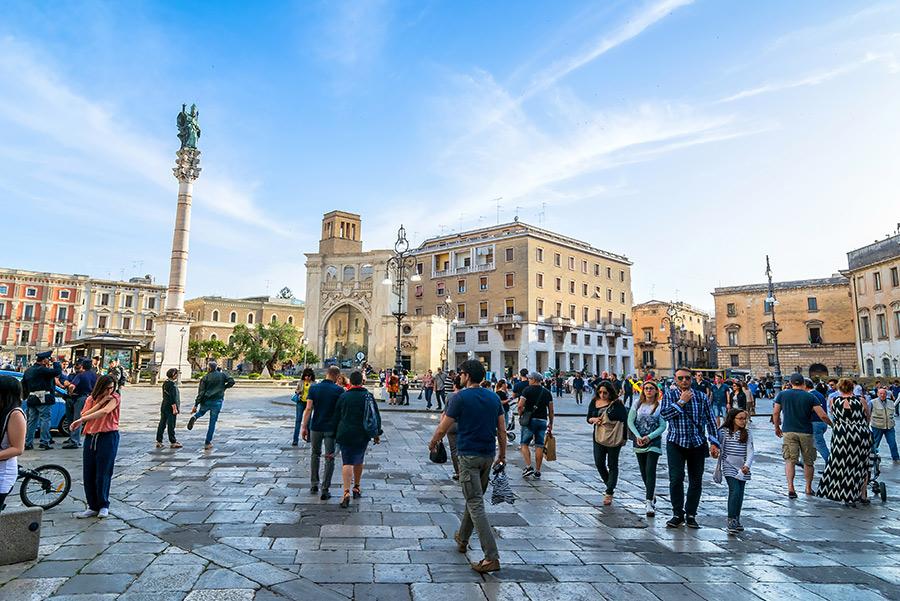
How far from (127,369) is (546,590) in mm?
31604

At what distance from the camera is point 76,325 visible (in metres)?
58.4

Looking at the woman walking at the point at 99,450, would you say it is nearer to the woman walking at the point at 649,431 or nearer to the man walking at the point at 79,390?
the man walking at the point at 79,390

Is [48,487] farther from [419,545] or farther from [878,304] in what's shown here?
[878,304]

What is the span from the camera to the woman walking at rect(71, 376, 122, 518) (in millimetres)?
5273

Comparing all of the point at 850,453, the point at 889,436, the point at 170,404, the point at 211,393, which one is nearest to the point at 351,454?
the point at 211,393

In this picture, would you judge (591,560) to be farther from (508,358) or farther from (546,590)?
(508,358)

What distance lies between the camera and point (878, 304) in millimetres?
37188

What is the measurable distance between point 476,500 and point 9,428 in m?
3.39

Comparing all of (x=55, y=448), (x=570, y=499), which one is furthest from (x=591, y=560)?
(x=55, y=448)

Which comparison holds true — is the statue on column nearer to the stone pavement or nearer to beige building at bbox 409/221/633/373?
beige building at bbox 409/221/633/373

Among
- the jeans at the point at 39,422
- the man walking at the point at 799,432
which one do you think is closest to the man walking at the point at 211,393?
the jeans at the point at 39,422

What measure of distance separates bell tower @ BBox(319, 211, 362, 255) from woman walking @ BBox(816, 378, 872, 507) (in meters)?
58.1

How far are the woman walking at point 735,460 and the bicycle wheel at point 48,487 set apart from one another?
6.50 meters

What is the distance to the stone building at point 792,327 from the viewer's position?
4838cm
